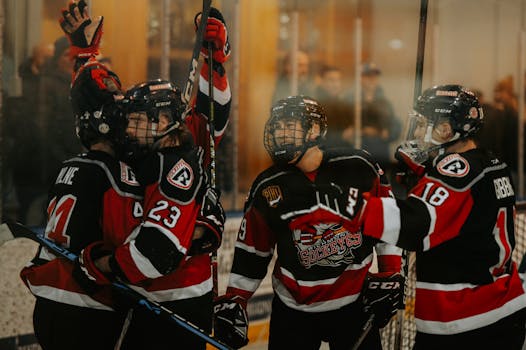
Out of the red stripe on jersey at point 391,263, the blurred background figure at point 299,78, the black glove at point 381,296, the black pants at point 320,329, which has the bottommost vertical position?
the black pants at point 320,329

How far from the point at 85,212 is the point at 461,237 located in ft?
3.19

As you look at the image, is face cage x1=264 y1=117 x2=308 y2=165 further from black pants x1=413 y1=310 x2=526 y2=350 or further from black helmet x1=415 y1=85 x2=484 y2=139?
black pants x1=413 y1=310 x2=526 y2=350

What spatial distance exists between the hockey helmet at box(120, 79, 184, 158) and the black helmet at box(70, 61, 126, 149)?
0.04m

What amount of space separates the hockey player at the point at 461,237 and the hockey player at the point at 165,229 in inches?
20.4

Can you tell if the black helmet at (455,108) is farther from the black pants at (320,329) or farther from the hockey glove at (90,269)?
the hockey glove at (90,269)

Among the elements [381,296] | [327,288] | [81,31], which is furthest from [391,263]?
[81,31]

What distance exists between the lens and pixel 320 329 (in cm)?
210

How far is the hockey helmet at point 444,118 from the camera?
201 centimetres

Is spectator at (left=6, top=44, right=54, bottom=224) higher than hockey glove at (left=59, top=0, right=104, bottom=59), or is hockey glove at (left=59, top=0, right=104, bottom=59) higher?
hockey glove at (left=59, top=0, right=104, bottom=59)

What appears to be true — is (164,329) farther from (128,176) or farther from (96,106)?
(96,106)

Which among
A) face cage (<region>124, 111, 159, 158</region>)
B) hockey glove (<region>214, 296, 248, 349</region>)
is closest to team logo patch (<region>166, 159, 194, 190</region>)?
face cage (<region>124, 111, 159, 158</region>)

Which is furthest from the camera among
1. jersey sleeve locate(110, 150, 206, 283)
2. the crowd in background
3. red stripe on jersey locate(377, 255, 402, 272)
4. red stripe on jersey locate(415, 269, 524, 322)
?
the crowd in background

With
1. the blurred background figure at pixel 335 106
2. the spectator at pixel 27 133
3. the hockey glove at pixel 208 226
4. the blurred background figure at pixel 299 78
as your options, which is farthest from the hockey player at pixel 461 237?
the spectator at pixel 27 133

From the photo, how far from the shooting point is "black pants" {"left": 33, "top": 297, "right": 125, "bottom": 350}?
1.87m
